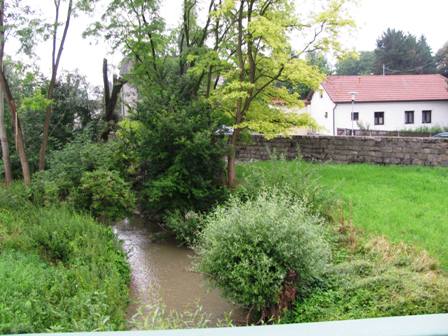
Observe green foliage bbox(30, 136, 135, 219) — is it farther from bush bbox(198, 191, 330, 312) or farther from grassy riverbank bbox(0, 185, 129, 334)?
bush bbox(198, 191, 330, 312)

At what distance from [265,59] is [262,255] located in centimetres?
763

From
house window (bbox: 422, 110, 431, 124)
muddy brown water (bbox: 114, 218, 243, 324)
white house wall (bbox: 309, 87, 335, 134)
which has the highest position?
white house wall (bbox: 309, 87, 335, 134)

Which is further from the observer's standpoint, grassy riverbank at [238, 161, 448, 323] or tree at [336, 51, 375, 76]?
tree at [336, 51, 375, 76]

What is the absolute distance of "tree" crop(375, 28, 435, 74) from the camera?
50.0 m

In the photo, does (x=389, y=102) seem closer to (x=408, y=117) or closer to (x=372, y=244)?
(x=408, y=117)

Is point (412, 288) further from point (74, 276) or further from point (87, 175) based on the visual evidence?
point (87, 175)

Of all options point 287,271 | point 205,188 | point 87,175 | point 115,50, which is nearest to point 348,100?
point 115,50

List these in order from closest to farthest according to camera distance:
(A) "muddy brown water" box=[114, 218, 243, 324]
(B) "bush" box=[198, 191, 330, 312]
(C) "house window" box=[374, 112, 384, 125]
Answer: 1. (B) "bush" box=[198, 191, 330, 312]
2. (A) "muddy brown water" box=[114, 218, 243, 324]
3. (C) "house window" box=[374, 112, 384, 125]

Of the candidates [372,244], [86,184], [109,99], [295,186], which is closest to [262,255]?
[372,244]

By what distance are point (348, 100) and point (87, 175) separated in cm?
2441

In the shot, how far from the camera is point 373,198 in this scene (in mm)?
10320

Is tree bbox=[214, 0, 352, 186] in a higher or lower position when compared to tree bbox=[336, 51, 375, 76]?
lower

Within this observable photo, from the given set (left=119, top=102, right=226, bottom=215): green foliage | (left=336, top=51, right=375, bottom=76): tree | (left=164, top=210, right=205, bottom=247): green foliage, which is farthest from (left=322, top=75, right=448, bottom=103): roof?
(left=336, top=51, right=375, bottom=76): tree

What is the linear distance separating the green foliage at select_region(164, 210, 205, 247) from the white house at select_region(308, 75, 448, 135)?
22.1m
